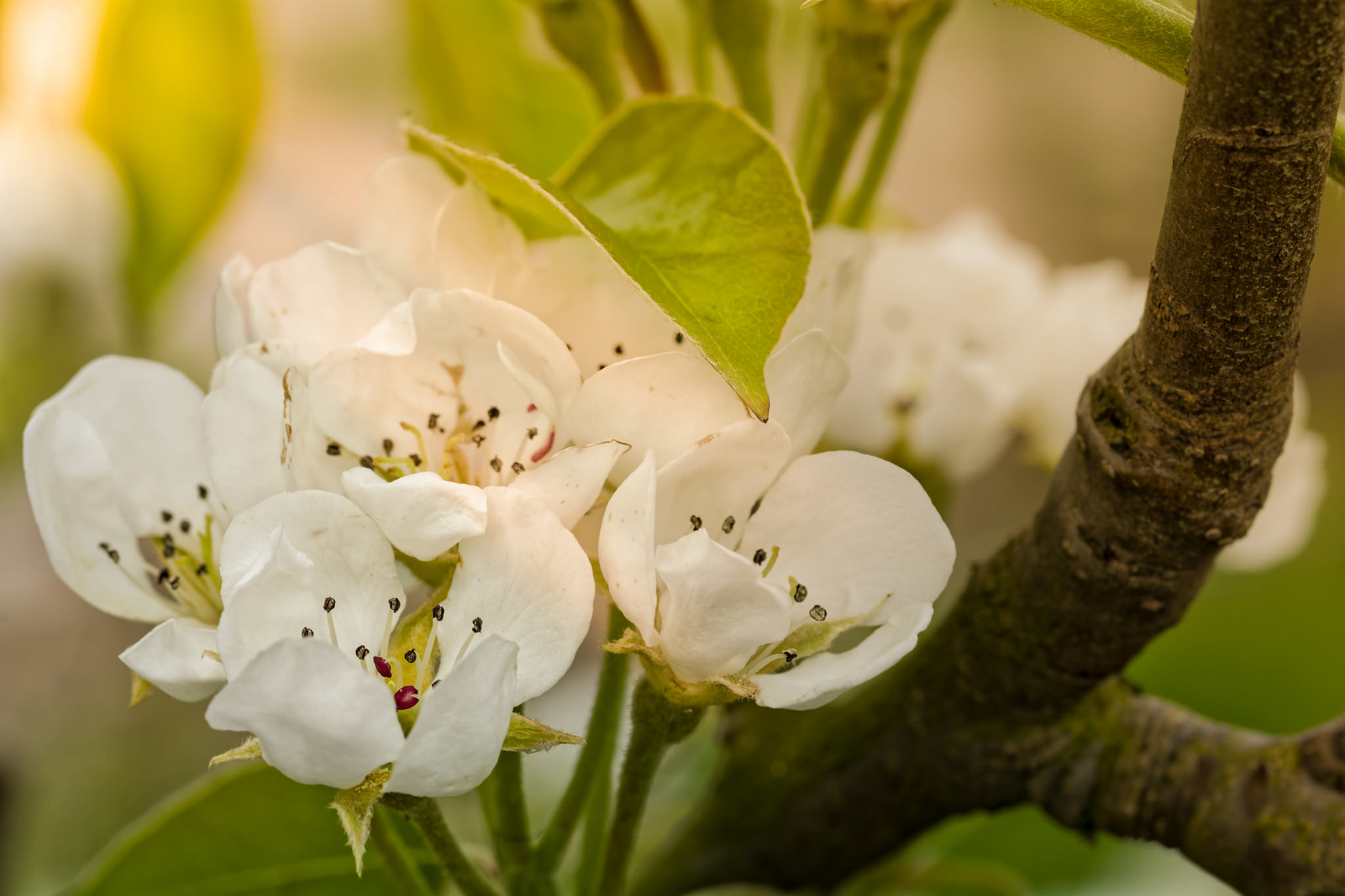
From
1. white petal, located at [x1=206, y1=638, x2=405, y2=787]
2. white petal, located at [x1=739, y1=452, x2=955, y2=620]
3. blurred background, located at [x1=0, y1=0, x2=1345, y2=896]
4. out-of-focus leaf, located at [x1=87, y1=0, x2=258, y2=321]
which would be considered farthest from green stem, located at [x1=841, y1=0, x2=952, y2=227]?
out-of-focus leaf, located at [x1=87, y1=0, x2=258, y2=321]

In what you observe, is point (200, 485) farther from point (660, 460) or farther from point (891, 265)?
point (891, 265)

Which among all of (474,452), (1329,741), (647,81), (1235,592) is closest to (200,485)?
(474,452)

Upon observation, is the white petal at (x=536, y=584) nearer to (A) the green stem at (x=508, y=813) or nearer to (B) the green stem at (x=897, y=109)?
(A) the green stem at (x=508, y=813)

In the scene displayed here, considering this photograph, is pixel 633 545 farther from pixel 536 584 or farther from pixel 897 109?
pixel 897 109

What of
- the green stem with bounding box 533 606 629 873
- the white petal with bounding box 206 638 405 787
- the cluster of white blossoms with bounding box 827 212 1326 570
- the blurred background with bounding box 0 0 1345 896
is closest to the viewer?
the white petal with bounding box 206 638 405 787

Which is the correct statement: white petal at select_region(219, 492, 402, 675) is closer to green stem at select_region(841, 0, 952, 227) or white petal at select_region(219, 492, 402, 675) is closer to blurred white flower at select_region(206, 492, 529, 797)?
blurred white flower at select_region(206, 492, 529, 797)

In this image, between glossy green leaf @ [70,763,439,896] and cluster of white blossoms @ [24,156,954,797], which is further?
glossy green leaf @ [70,763,439,896]

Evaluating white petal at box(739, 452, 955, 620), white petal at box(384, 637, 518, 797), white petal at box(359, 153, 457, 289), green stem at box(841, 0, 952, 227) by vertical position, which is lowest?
white petal at box(384, 637, 518, 797)

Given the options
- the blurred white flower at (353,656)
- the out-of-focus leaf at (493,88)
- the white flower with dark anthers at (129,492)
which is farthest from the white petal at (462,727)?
the out-of-focus leaf at (493,88)

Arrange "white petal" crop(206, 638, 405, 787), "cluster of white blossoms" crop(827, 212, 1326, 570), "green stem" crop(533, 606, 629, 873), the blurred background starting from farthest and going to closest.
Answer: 1. the blurred background
2. "cluster of white blossoms" crop(827, 212, 1326, 570)
3. "green stem" crop(533, 606, 629, 873)
4. "white petal" crop(206, 638, 405, 787)
